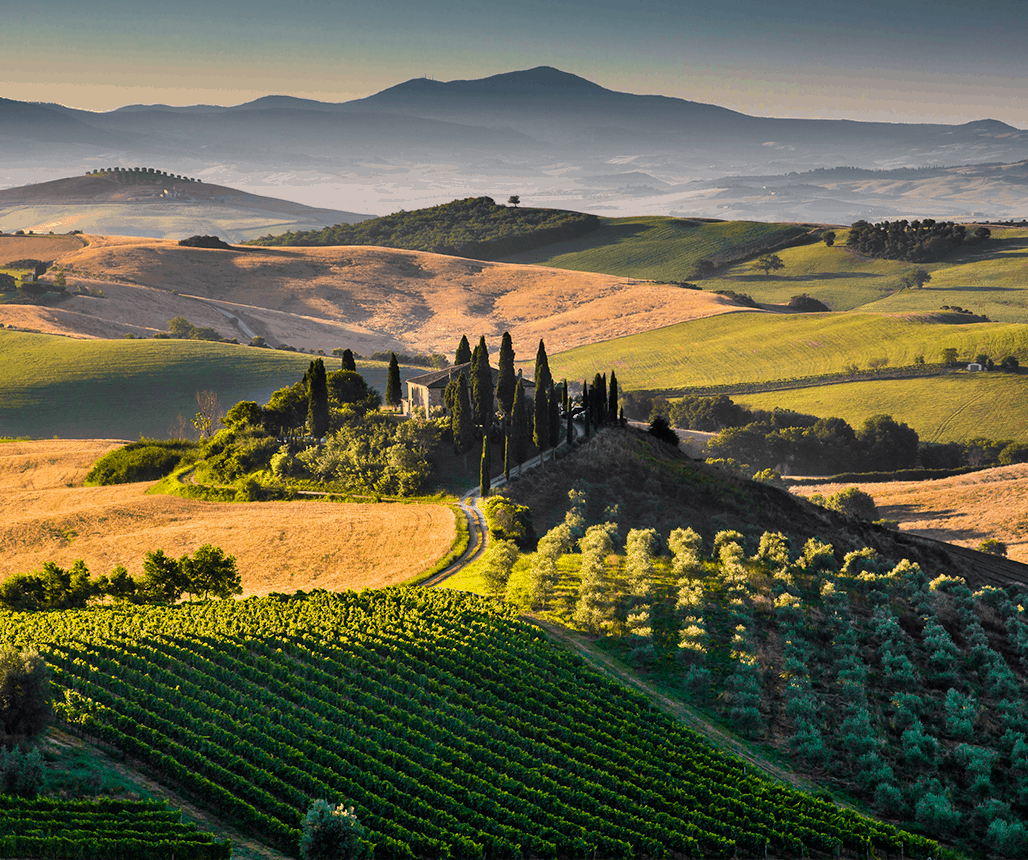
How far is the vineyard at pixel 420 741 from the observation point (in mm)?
28473

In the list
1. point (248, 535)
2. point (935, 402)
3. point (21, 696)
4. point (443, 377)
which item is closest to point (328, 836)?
point (21, 696)

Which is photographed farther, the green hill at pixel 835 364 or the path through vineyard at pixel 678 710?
the green hill at pixel 835 364

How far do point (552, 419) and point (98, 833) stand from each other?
217ft

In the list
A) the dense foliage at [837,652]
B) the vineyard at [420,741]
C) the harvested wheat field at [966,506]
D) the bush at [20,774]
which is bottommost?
the harvested wheat field at [966,506]

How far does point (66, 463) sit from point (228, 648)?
A: 62.1 metres

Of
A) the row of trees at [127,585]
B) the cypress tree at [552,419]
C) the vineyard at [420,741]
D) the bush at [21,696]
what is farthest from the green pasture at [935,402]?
the bush at [21,696]

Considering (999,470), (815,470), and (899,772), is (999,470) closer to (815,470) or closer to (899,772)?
(815,470)

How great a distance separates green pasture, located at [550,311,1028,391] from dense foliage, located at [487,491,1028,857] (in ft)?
339

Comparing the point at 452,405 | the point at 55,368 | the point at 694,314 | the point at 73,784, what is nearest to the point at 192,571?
the point at 73,784

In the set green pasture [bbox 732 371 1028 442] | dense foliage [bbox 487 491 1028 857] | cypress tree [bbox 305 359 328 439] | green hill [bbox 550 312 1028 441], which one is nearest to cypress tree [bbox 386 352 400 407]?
cypress tree [bbox 305 359 328 439]

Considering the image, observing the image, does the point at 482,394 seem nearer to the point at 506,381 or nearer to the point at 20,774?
the point at 506,381

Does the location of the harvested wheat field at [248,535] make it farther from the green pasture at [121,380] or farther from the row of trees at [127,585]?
the green pasture at [121,380]

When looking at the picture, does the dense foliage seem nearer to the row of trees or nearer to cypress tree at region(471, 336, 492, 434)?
the row of trees

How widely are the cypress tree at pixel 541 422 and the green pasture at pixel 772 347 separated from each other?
263 ft
